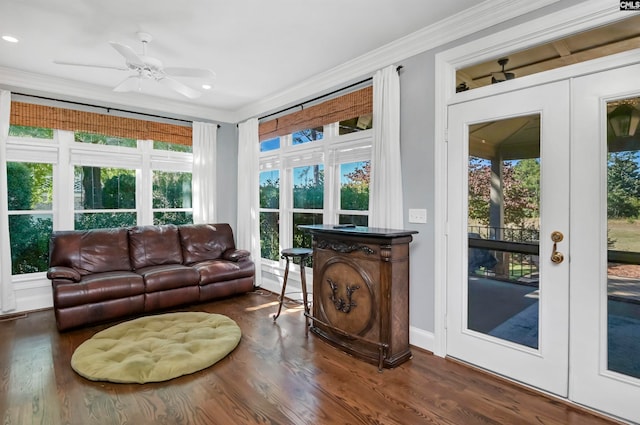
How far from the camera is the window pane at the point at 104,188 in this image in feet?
14.2

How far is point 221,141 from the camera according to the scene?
5.46 metres

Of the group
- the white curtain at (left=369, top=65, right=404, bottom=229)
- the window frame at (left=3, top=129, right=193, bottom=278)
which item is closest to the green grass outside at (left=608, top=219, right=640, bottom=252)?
the white curtain at (left=369, top=65, right=404, bottom=229)

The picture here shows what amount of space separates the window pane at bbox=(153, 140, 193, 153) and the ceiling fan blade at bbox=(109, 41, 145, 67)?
235cm

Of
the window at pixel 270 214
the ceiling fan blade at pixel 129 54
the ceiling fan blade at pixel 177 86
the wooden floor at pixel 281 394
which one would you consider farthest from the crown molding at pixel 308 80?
the wooden floor at pixel 281 394

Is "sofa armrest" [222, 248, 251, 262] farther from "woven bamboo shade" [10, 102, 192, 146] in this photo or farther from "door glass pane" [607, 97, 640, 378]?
"door glass pane" [607, 97, 640, 378]

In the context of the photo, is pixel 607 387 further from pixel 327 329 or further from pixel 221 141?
pixel 221 141

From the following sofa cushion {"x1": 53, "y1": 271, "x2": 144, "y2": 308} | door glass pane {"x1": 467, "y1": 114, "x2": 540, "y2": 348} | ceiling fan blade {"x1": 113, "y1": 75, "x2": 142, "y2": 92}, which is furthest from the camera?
sofa cushion {"x1": 53, "y1": 271, "x2": 144, "y2": 308}

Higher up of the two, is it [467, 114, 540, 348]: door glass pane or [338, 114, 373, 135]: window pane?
[338, 114, 373, 135]: window pane

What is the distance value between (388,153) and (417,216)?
0.64m

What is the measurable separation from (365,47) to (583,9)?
65.9 inches

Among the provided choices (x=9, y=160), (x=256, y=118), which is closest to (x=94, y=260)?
(x=9, y=160)

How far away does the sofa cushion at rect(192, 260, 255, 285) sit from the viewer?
4.15 meters

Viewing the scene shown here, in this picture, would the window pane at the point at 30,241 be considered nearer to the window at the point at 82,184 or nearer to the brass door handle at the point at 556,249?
the window at the point at 82,184

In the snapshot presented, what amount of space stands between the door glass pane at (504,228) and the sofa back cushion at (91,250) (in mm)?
4030
